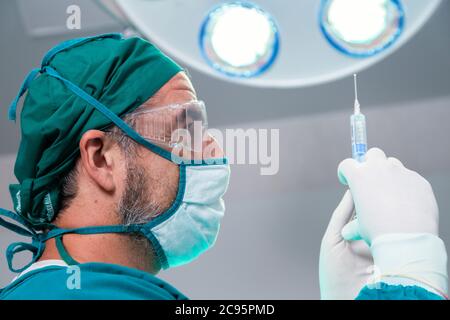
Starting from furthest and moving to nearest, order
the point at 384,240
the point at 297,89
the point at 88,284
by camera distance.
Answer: the point at 297,89 → the point at 384,240 → the point at 88,284

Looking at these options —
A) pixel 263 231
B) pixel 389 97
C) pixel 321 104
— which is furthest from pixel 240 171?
pixel 389 97

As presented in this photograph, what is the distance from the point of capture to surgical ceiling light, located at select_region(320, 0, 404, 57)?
179 cm

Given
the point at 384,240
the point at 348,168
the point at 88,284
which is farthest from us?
the point at 348,168

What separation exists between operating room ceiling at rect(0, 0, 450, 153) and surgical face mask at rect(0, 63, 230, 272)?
0.84 m

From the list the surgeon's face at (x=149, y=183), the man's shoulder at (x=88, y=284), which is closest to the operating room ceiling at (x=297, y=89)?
the surgeon's face at (x=149, y=183)

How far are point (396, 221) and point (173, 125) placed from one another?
57cm

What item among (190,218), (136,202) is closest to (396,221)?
(190,218)

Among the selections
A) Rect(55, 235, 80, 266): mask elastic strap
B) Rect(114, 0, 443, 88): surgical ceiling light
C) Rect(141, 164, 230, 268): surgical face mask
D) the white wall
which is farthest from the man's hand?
the white wall

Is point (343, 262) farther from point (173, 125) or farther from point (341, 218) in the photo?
point (173, 125)

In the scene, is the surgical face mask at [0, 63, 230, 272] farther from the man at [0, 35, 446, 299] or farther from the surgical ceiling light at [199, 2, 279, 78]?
the surgical ceiling light at [199, 2, 279, 78]

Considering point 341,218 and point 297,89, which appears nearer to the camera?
point 341,218

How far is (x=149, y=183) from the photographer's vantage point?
4.69 ft

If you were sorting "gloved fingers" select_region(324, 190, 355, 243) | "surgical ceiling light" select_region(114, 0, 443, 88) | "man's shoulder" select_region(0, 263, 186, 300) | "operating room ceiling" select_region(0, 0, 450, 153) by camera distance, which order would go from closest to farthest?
"man's shoulder" select_region(0, 263, 186, 300), "gloved fingers" select_region(324, 190, 355, 243), "surgical ceiling light" select_region(114, 0, 443, 88), "operating room ceiling" select_region(0, 0, 450, 153)
